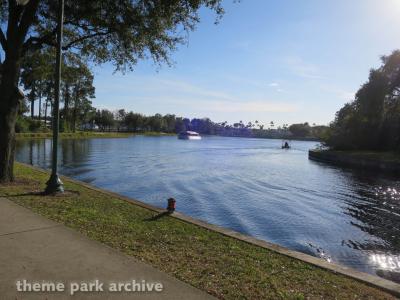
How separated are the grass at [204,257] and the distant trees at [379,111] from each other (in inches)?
2024

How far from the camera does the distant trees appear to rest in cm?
5547

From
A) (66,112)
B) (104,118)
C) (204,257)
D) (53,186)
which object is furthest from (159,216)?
(104,118)

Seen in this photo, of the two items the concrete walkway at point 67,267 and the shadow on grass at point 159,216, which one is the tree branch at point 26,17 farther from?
the concrete walkway at point 67,267

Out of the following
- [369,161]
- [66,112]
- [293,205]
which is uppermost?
[66,112]

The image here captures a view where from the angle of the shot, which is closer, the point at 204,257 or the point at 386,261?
the point at 204,257

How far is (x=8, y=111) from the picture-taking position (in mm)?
13078

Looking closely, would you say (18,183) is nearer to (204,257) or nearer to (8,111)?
(8,111)

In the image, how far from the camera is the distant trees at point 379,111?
55469mm

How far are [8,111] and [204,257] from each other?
30.8 feet

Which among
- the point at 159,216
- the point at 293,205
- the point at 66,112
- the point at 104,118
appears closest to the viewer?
the point at 159,216

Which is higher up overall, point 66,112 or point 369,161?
point 66,112

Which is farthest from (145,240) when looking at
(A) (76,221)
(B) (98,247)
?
(A) (76,221)

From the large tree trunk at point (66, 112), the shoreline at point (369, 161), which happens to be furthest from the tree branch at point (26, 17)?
the large tree trunk at point (66, 112)

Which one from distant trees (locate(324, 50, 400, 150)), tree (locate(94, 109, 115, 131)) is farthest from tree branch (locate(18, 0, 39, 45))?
tree (locate(94, 109, 115, 131))
